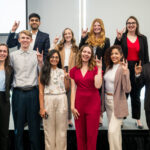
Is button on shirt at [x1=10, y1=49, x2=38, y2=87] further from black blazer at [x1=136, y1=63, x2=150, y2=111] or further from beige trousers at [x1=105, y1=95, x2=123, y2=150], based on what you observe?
black blazer at [x1=136, y1=63, x2=150, y2=111]

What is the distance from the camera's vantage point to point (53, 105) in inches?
91.0

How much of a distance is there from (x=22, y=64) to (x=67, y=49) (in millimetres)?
722

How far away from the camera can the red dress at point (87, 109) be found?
2.21 meters

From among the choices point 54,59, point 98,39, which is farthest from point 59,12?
point 54,59

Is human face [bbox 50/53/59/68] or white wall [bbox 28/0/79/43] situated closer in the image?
human face [bbox 50/53/59/68]

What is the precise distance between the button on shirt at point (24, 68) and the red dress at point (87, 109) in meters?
0.54

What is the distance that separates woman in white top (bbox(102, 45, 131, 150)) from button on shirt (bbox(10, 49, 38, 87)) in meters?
0.86

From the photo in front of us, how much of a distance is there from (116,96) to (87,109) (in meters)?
0.37

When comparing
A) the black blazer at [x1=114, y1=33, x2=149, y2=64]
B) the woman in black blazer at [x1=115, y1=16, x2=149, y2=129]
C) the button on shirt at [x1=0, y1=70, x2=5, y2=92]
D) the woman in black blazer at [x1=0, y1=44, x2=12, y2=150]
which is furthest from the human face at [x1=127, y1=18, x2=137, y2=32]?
the button on shirt at [x1=0, y1=70, x2=5, y2=92]

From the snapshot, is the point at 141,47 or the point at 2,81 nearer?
the point at 2,81

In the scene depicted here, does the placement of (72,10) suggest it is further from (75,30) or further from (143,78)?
(143,78)

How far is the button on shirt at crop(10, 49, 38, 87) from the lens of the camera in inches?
93.1

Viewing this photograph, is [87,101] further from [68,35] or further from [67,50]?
[68,35]

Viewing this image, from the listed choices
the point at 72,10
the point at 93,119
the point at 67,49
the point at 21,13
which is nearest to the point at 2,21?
the point at 21,13
